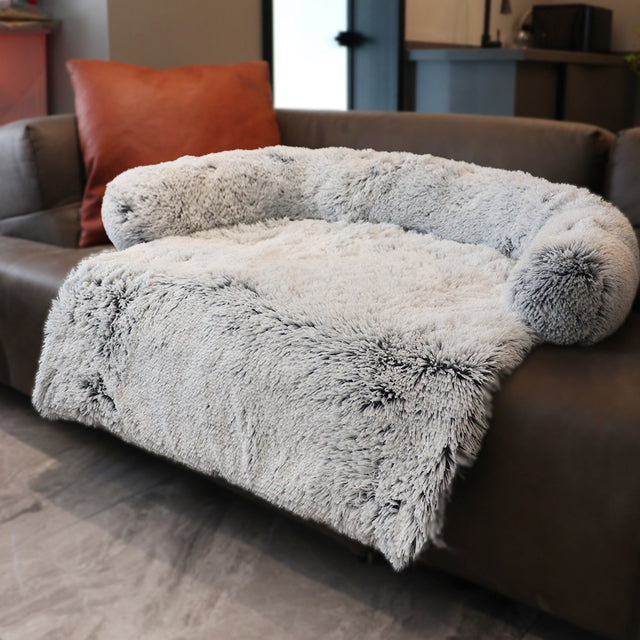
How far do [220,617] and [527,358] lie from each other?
53 cm

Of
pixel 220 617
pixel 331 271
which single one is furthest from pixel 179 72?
pixel 220 617

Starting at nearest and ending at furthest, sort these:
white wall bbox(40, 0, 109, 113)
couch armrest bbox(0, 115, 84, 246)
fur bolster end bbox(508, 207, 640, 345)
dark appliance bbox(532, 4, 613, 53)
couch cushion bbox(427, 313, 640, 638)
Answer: couch cushion bbox(427, 313, 640, 638)
fur bolster end bbox(508, 207, 640, 345)
couch armrest bbox(0, 115, 84, 246)
white wall bbox(40, 0, 109, 113)
dark appliance bbox(532, 4, 613, 53)

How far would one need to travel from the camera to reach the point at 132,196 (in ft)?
5.04

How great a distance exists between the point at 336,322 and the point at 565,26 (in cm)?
354

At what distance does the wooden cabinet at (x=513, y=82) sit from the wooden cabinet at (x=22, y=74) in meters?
1.74

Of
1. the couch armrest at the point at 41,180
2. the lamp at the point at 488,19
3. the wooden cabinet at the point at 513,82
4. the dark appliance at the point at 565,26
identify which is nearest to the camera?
the couch armrest at the point at 41,180

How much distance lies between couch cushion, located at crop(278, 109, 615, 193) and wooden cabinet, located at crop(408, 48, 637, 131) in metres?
1.53

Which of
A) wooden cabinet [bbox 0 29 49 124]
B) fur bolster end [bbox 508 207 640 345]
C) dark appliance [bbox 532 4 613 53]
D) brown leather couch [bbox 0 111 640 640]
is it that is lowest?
brown leather couch [bbox 0 111 640 640]

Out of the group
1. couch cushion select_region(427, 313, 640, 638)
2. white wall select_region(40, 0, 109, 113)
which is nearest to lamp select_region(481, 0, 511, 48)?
white wall select_region(40, 0, 109, 113)

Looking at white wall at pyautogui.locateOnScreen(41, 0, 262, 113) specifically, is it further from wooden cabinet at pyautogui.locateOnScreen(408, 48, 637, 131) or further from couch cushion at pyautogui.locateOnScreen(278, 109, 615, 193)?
wooden cabinet at pyautogui.locateOnScreen(408, 48, 637, 131)

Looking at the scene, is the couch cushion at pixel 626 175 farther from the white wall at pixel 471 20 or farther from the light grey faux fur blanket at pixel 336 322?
the white wall at pixel 471 20

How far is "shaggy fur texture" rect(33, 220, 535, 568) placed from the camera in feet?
3.15

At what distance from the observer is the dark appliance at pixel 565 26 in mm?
4027

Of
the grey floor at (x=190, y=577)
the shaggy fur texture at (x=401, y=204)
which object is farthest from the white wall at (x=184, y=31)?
the grey floor at (x=190, y=577)
